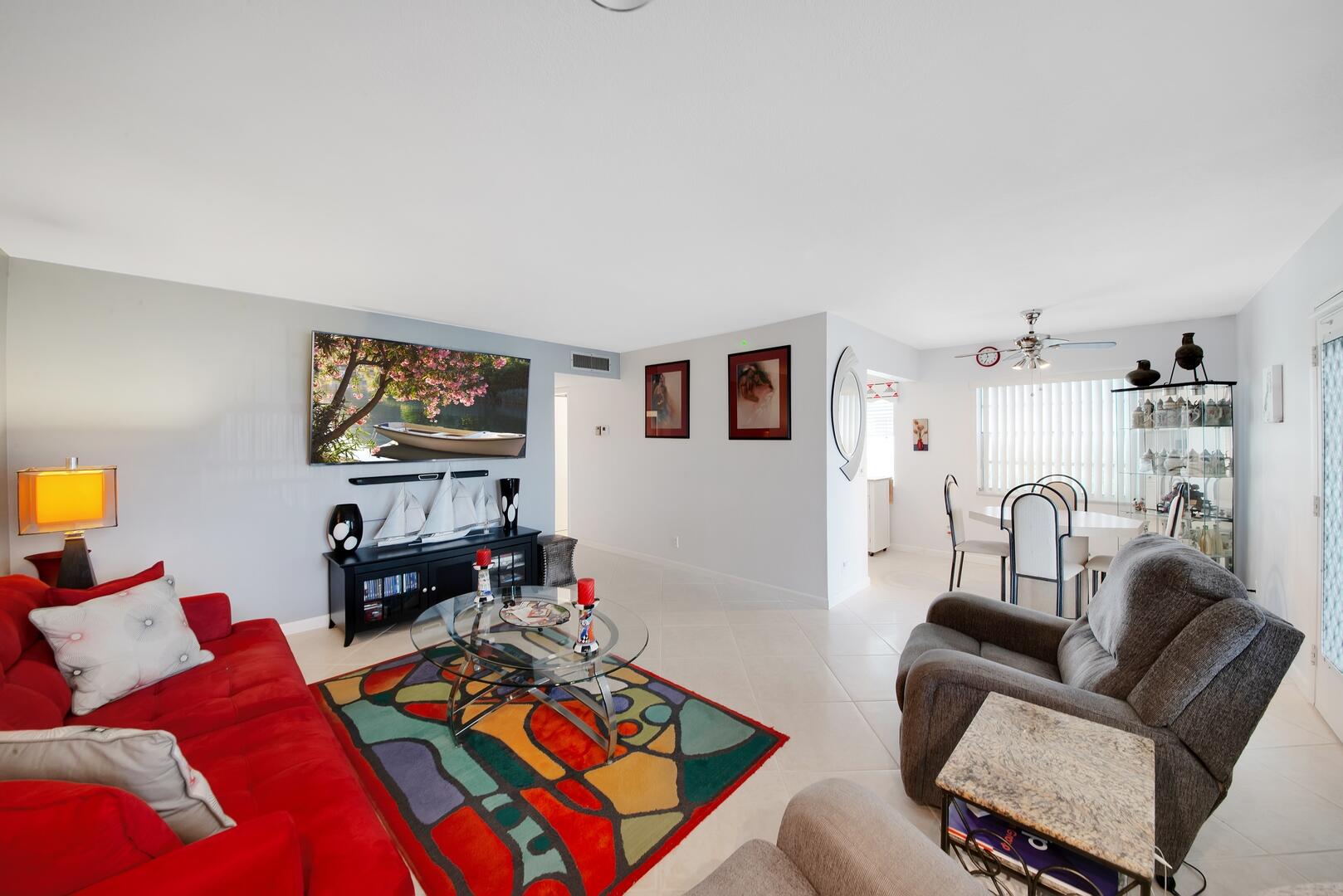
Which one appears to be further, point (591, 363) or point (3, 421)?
point (591, 363)

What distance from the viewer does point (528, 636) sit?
8.05ft

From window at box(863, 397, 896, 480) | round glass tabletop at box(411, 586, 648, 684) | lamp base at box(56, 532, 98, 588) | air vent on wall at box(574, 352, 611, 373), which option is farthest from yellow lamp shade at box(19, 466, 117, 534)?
window at box(863, 397, 896, 480)

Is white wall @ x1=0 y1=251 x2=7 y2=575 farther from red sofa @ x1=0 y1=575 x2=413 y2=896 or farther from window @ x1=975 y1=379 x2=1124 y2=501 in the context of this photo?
window @ x1=975 y1=379 x2=1124 y2=501

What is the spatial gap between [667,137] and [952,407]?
519 cm

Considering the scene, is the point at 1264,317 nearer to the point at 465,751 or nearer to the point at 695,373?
the point at 695,373

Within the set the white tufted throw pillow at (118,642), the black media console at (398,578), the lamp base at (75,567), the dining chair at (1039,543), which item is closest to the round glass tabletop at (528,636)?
the black media console at (398,578)

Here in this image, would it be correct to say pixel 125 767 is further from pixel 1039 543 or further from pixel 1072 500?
pixel 1072 500

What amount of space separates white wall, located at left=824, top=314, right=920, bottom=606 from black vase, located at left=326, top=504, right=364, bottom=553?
358 centimetres

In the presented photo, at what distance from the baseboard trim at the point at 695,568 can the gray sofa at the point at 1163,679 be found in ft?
7.35

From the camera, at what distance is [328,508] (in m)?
3.71

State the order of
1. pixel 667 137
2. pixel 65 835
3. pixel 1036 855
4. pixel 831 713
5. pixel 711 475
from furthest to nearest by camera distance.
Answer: pixel 711 475 → pixel 831 713 → pixel 667 137 → pixel 1036 855 → pixel 65 835

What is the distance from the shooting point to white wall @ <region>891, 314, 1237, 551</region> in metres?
4.57

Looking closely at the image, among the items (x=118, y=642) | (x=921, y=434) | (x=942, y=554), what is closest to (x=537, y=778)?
(x=118, y=642)

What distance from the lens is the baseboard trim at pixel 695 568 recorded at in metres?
4.18
